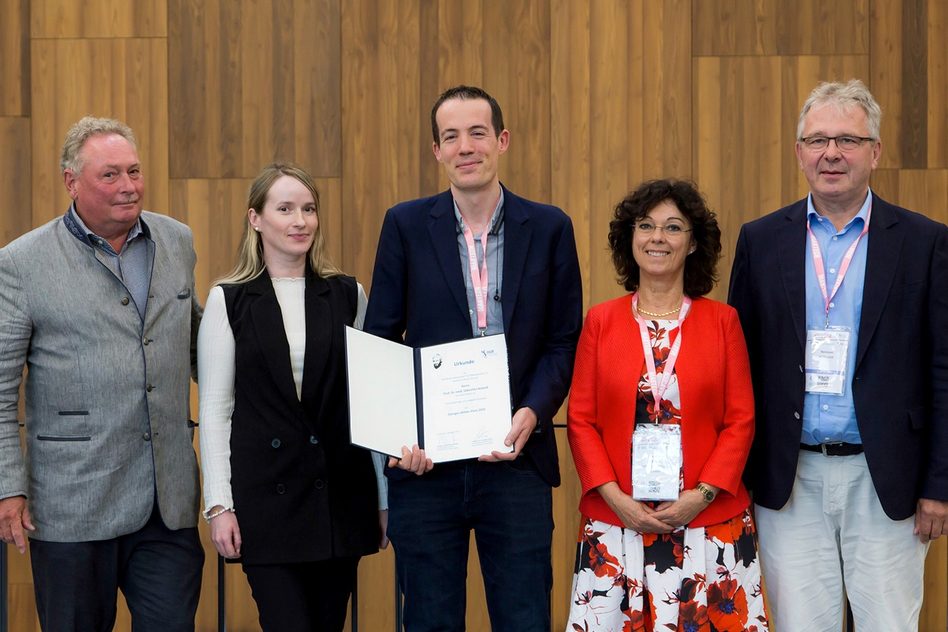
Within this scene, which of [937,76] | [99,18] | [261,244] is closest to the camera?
[261,244]

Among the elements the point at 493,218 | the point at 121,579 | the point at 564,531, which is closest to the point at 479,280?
the point at 493,218

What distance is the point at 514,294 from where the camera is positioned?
2.68m

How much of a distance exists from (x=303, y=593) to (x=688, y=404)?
1.13 meters

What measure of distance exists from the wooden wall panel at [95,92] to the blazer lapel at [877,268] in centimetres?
368

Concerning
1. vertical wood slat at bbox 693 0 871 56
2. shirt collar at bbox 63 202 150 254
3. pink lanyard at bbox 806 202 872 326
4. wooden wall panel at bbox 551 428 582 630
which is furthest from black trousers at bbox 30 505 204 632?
vertical wood slat at bbox 693 0 871 56

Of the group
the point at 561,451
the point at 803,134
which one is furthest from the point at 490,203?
the point at 561,451

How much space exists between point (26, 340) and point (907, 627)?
2.46 m

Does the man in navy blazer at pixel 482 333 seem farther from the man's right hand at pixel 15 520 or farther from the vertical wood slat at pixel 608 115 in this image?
the vertical wood slat at pixel 608 115

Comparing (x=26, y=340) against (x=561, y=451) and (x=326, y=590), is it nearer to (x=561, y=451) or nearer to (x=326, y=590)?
(x=326, y=590)

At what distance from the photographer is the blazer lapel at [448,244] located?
268cm

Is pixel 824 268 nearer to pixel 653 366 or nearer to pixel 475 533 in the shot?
pixel 653 366

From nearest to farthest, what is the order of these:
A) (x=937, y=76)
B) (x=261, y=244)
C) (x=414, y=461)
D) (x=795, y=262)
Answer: (x=414, y=461) < (x=795, y=262) < (x=261, y=244) < (x=937, y=76)

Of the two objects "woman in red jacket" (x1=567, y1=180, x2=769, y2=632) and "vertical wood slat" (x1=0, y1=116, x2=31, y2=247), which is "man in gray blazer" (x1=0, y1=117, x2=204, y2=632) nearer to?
"woman in red jacket" (x1=567, y1=180, x2=769, y2=632)

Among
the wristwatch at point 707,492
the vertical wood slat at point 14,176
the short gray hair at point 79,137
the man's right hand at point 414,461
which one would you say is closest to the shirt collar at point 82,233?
the short gray hair at point 79,137
